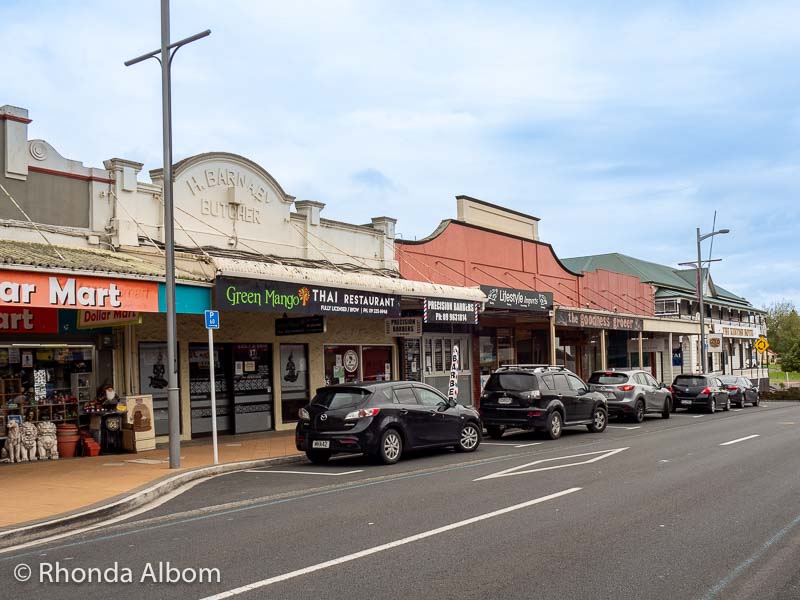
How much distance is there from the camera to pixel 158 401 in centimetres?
1781

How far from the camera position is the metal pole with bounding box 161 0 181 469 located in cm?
1365

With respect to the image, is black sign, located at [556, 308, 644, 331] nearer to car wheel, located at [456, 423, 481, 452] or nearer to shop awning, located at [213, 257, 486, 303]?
shop awning, located at [213, 257, 486, 303]

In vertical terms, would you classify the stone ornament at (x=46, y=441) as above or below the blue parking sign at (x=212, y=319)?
below

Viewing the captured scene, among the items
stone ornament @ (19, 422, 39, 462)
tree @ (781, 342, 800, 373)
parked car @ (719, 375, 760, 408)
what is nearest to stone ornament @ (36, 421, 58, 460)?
stone ornament @ (19, 422, 39, 462)

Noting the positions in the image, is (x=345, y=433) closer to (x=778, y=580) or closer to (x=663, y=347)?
(x=778, y=580)

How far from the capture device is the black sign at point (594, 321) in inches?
1086

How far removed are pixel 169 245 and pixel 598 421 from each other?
12.3 m

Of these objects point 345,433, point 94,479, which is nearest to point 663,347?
point 345,433

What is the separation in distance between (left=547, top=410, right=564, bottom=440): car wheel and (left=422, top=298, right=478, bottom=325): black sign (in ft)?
13.1

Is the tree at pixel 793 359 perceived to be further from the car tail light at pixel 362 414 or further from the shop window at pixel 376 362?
the car tail light at pixel 362 414

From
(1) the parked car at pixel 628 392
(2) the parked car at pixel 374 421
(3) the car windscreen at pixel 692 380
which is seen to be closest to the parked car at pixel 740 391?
(3) the car windscreen at pixel 692 380

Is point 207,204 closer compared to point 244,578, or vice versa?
point 244,578

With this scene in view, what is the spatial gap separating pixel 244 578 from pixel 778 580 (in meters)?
4.18

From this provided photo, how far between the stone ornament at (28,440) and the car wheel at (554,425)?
10.8 metres
